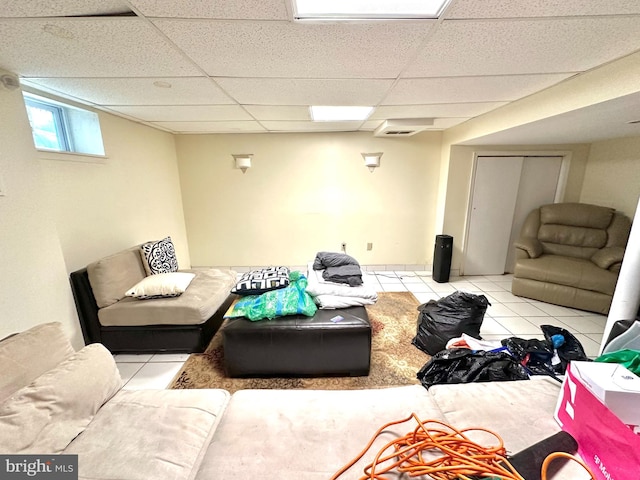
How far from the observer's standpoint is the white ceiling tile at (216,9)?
97 centimetres

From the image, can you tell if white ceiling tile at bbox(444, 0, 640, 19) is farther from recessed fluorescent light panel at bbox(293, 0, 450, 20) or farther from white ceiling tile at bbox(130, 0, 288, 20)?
white ceiling tile at bbox(130, 0, 288, 20)

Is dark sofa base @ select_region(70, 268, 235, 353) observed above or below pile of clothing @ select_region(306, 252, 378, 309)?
below

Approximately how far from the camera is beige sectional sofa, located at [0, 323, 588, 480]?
2.75ft

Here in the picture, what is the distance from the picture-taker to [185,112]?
2529 millimetres

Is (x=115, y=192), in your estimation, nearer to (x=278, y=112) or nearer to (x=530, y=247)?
(x=278, y=112)

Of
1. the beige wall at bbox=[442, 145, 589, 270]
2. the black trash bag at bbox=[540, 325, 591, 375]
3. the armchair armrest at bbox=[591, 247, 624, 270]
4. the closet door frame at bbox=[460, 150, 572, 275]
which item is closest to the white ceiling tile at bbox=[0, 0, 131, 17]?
the black trash bag at bbox=[540, 325, 591, 375]

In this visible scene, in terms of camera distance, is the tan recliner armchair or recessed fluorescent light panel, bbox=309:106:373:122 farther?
the tan recliner armchair

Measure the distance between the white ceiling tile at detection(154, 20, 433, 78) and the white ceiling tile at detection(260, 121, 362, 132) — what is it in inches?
61.0

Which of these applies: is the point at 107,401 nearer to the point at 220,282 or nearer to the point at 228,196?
the point at 220,282

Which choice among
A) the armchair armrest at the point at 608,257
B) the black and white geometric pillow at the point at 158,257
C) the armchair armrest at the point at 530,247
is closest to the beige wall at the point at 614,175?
the armchair armrest at the point at 608,257

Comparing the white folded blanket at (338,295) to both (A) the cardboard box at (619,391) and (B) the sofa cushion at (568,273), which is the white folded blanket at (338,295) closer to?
(A) the cardboard box at (619,391)

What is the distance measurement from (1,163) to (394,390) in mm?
2688

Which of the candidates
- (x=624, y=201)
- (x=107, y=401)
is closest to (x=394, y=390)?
(x=107, y=401)

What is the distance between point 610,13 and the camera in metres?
1.03
